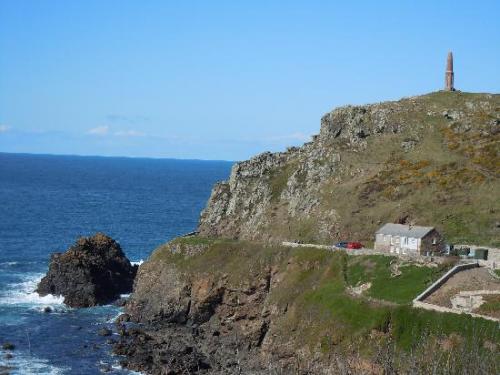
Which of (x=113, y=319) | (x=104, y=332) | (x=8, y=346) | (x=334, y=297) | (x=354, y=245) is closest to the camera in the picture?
(x=334, y=297)

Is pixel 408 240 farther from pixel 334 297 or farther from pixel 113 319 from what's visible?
pixel 113 319

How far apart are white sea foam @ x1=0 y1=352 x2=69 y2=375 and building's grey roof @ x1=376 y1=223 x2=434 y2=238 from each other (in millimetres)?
42687

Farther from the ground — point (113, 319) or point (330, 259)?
point (330, 259)

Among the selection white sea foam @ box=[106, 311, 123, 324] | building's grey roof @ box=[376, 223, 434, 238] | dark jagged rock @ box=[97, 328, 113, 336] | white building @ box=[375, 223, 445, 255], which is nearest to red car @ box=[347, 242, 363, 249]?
white building @ box=[375, 223, 445, 255]

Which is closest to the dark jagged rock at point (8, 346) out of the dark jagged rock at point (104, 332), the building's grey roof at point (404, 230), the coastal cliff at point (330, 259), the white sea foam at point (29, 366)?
the white sea foam at point (29, 366)

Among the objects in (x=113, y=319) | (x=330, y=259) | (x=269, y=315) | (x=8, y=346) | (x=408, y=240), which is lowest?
(x=8, y=346)

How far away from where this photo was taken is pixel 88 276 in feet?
375

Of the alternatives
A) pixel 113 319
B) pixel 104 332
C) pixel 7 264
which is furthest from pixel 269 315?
pixel 7 264

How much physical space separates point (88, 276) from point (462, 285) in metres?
60.0

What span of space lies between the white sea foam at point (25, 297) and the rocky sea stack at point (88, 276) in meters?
1.24

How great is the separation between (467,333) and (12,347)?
53187mm

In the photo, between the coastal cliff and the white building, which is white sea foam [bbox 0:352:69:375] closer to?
the coastal cliff

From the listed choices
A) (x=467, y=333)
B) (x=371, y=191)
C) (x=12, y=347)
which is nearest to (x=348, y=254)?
(x=371, y=191)

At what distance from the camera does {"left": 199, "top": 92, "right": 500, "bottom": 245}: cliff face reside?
10375 centimetres
